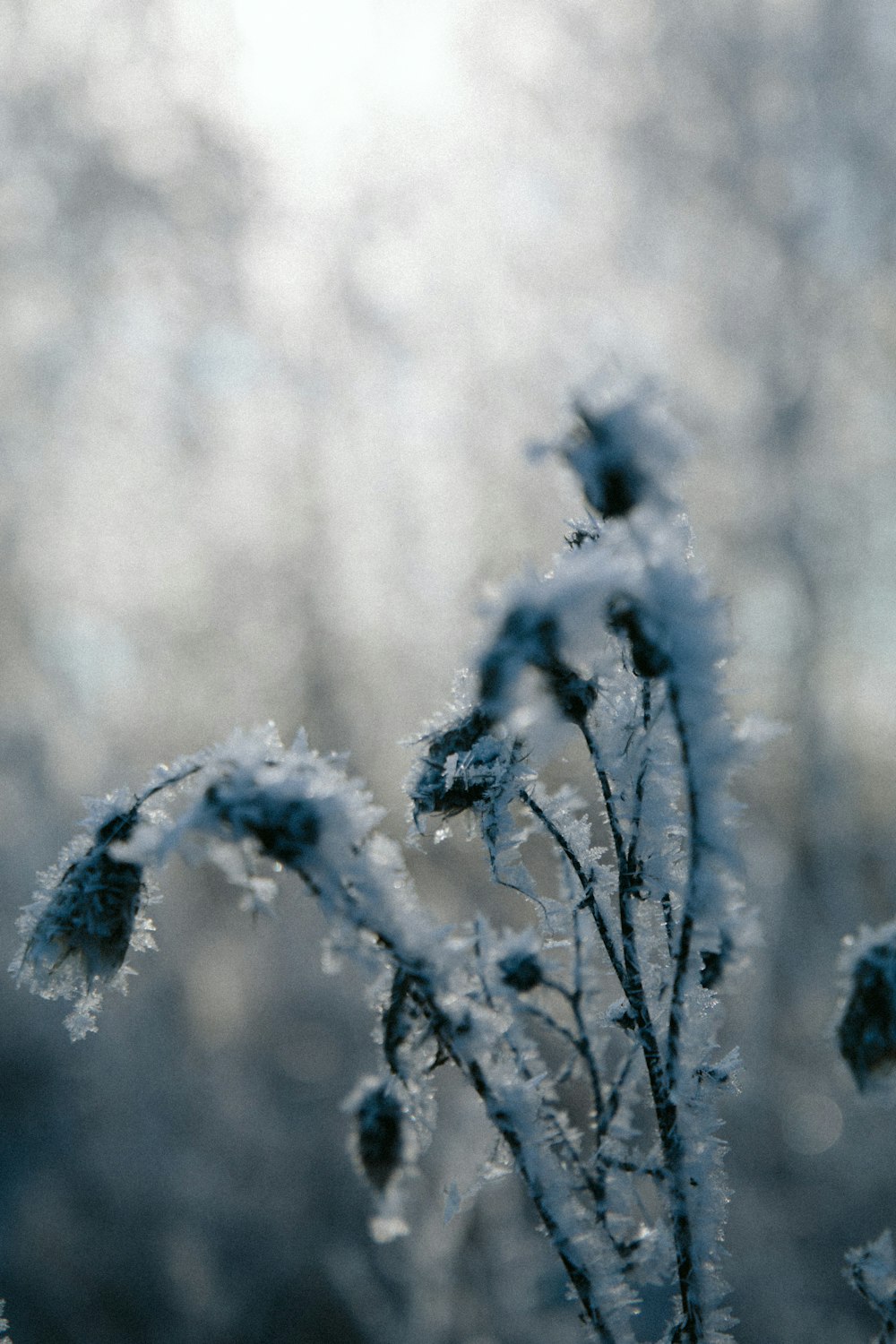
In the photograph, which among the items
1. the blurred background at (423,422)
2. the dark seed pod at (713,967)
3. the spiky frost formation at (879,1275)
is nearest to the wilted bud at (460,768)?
the dark seed pod at (713,967)

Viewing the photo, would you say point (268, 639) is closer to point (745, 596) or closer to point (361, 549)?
point (361, 549)

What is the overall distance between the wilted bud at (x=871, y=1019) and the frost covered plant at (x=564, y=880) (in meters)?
0.13

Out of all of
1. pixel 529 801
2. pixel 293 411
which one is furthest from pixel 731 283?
pixel 529 801

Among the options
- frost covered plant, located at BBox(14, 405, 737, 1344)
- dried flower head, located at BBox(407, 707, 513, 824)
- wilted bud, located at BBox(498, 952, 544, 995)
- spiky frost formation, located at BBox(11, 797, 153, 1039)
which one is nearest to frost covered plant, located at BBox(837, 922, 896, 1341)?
frost covered plant, located at BBox(14, 405, 737, 1344)

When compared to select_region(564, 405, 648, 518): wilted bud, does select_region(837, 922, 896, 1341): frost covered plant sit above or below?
below

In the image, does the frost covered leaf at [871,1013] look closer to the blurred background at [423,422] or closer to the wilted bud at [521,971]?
the wilted bud at [521,971]

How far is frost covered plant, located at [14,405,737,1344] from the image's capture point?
2.83 ft

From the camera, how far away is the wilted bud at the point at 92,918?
1.09 metres

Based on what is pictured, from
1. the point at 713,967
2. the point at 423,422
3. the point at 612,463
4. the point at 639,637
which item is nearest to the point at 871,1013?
the point at 713,967

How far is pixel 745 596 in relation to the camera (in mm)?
10562

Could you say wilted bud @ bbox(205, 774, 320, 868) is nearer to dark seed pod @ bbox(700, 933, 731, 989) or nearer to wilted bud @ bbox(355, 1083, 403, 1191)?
wilted bud @ bbox(355, 1083, 403, 1191)

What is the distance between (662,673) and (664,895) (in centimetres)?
38

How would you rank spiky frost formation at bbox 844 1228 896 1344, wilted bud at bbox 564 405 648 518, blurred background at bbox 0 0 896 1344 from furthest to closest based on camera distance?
blurred background at bbox 0 0 896 1344 < spiky frost formation at bbox 844 1228 896 1344 < wilted bud at bbox 564 405 648 518

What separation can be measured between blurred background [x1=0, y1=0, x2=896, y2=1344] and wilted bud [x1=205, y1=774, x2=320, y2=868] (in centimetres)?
656
